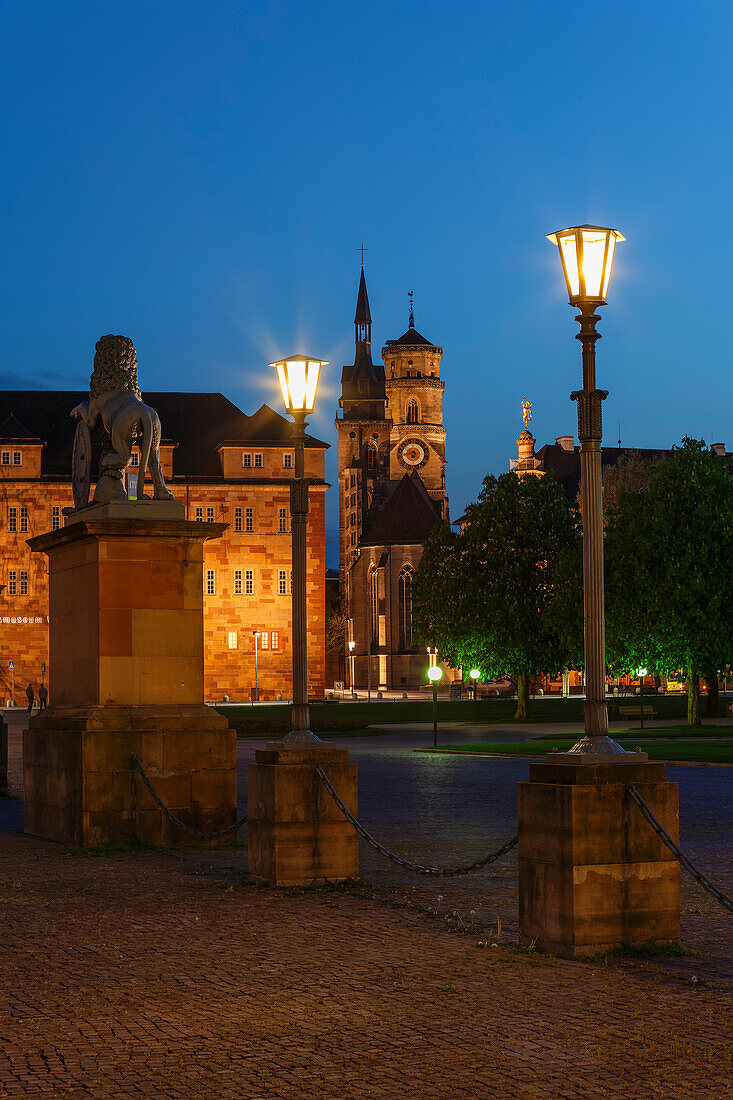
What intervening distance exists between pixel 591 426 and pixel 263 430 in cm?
8822

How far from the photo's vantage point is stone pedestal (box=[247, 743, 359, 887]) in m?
12.0

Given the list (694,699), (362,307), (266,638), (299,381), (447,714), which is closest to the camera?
(299,381)

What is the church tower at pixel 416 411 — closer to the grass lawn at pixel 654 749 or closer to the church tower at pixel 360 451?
the church tower at pixel 360 451

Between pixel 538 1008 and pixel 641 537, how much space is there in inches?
1634

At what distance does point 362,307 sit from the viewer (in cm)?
17750

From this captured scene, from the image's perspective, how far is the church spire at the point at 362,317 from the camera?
174 metres

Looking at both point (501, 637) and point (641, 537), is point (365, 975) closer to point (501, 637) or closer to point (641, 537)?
point (641, 537)

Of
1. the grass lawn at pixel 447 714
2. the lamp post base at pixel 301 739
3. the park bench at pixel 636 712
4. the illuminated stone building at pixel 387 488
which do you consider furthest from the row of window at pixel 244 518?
the lamp post base at pixel 301 739

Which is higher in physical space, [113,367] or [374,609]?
[113,367]

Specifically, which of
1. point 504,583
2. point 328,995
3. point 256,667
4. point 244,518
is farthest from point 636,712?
point 328,995

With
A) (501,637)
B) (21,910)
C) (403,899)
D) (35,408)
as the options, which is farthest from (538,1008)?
(35,408)

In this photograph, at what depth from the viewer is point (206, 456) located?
99.5 metres

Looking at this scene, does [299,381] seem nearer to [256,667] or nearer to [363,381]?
[256,667]

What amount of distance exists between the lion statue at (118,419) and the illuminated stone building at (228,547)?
76.4 meters
